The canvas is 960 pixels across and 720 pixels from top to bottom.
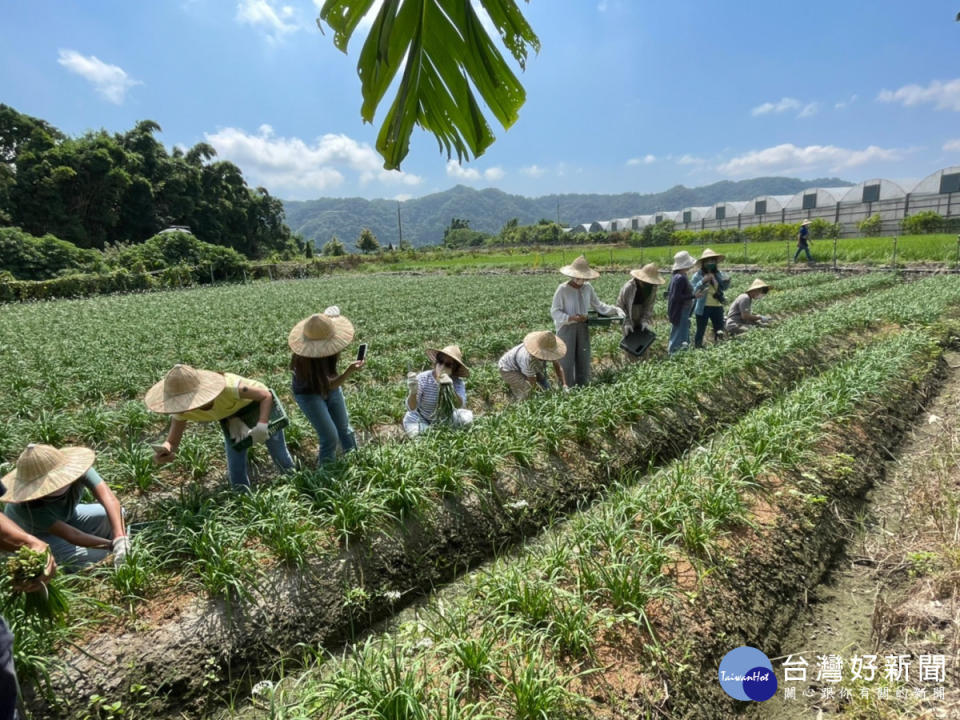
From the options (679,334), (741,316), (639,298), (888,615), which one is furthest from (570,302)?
(741,316)

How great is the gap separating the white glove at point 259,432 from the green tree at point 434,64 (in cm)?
268

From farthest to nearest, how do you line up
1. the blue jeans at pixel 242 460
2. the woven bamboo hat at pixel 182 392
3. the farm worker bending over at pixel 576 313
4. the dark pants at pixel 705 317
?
1. the dark pants at pixel 705 317
2. the farm worker bending over at pixel 576 313
3. the blue jeans at pixel 242 460
4. the woven bamboo hat at pixel 182 392

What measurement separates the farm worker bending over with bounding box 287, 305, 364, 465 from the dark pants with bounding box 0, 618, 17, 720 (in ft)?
7.51

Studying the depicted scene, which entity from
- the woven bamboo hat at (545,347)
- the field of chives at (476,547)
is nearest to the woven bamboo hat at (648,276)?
the field of chives at (476,547)

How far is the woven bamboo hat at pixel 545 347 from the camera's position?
497 centimetres

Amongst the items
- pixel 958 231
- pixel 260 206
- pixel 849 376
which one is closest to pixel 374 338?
pixel 849 376

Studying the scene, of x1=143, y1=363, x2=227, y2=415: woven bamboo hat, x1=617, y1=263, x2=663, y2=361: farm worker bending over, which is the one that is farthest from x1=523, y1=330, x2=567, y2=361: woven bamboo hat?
x1=143, y1=363, x2=227, y2=415: woven bamboo hat

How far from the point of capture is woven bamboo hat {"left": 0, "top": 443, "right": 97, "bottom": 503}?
8.77ft

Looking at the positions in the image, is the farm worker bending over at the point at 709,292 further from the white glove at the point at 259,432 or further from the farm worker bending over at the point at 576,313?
the white glove at the point at 259,432

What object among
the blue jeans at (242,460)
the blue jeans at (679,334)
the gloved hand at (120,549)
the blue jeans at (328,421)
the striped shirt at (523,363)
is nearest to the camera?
the gloved hand at (120,549)

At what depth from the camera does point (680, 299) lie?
690 centimetres

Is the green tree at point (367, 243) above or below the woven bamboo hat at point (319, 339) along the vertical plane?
above

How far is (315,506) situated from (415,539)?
2.35 ft

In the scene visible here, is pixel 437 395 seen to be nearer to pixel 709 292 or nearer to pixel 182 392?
pixel 182 392
